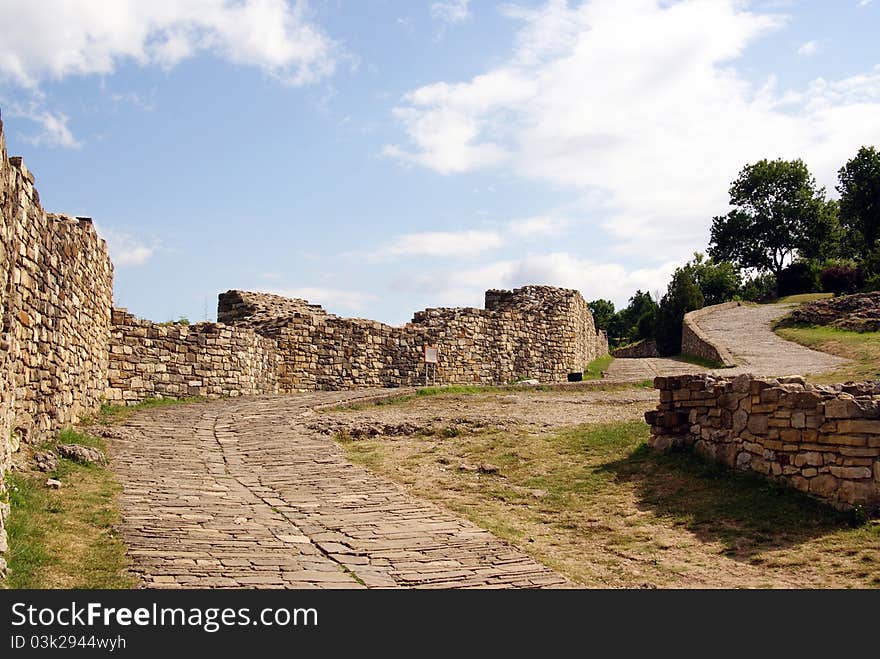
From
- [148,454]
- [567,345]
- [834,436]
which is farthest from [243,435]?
[567,345]

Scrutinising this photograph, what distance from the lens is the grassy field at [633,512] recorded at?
809 centimetres

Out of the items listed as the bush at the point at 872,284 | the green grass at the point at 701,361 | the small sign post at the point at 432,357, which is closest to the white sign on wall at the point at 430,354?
the small sign post at the point at 432,357

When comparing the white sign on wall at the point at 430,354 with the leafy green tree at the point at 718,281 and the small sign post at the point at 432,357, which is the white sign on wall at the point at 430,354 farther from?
the leafy green tree at the point at 718,281

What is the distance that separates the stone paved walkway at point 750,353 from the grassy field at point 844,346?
1.39ft

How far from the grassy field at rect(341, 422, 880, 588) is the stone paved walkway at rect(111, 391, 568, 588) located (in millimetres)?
589

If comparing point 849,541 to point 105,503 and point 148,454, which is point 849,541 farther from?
point 148,454

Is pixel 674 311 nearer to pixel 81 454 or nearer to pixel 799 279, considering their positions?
pixel 799 279

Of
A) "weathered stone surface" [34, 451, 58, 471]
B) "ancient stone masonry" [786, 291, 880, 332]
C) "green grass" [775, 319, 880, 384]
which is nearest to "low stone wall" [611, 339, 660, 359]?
"ancient stone masonry" [786, 291, 880, 332]

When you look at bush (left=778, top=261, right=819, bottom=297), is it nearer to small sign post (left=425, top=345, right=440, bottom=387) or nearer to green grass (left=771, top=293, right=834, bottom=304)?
green grass (left=771, top=293, right=834, bottom=304)

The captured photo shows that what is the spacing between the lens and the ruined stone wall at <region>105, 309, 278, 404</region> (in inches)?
707

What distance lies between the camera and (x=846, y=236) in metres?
60.7

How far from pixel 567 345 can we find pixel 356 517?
23860 mm

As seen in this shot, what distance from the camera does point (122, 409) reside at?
16984 millimetres

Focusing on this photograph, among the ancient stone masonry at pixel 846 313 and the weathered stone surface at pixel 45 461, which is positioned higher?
the ancient stone masonry at pixel 846 313
